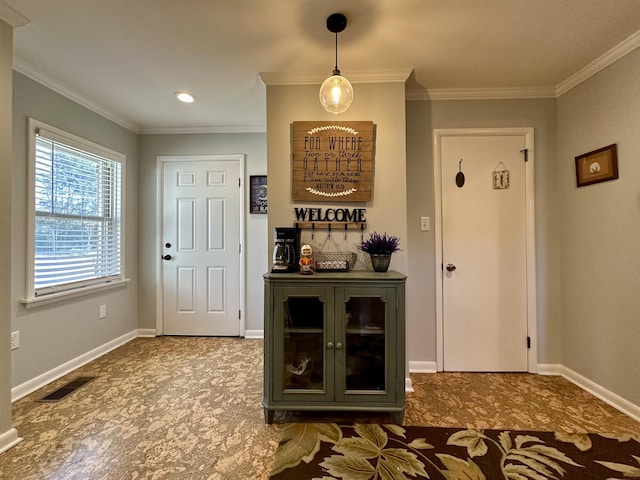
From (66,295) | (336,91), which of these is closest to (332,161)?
(336,91)

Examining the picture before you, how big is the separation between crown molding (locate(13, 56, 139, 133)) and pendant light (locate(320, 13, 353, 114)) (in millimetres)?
2247

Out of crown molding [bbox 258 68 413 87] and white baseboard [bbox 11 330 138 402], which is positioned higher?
crown molding [bbox 258 68 413 87]

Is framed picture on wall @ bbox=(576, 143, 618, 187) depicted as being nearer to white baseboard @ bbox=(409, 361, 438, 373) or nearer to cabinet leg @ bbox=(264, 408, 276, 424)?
white baseboard @ bbox=(409, 361, 438, 373)

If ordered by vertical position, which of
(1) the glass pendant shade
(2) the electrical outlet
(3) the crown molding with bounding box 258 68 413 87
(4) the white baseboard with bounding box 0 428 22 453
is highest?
(3) the crown molding with bounding box 258 68 413 87

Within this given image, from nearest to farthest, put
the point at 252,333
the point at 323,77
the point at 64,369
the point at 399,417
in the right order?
1. the point at 399,417
2. the point at 323,77
3. the point at 64,369
4. the point at 252,333

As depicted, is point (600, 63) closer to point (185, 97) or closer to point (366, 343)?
point (366, 343)

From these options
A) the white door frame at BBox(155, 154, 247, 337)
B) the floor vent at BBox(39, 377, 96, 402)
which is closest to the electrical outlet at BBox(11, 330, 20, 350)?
the floor vent at BBox(39, 377, 96, 402)

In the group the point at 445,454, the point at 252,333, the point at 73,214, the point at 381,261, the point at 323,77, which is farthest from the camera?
the point at 252,333

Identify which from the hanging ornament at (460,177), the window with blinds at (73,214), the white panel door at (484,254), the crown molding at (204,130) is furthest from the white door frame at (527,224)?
the window with blinds at (73,214)

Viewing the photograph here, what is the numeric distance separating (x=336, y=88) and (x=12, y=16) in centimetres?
185

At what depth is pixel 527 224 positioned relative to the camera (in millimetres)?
2426

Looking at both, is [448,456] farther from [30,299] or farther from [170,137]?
[170,137]

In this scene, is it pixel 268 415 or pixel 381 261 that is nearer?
pixel 268 415

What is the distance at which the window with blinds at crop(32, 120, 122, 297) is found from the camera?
2.26 m
